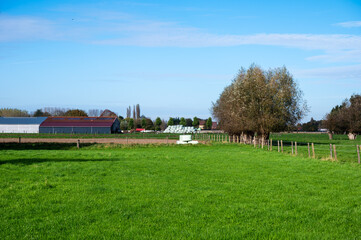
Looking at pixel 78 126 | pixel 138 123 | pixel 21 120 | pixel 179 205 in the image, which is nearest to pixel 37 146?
pixel 179 205

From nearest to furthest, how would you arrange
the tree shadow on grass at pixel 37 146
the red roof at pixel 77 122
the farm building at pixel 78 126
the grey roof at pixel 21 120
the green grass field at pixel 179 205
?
the green grass field at pixel 179 205, the tree shadow on grass at pixel 37 146, the farm building at pixel 78 126, the red roof at pixel 77 122, the grey roof at pixel 21 120

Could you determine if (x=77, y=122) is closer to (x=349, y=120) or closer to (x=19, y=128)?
(x=19, y=128)

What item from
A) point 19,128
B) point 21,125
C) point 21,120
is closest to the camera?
point 19,128

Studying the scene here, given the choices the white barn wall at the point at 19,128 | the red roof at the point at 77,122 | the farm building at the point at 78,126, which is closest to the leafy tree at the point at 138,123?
the red roof at the point at 77,122

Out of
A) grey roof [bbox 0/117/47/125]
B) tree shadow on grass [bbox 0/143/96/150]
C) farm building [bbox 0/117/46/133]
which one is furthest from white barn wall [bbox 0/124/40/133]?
tree shadow on grass [bbox 0/143/96/150]

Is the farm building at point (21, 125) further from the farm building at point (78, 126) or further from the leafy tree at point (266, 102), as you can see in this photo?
the leafy tree at point (266, 102)

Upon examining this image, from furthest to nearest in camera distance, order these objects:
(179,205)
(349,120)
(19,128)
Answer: (19,128)
(349,120)
(179,205)

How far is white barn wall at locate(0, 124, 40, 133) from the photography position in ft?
378

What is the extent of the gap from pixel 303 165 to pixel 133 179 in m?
12.0

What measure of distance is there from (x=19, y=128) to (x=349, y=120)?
94.1 meters

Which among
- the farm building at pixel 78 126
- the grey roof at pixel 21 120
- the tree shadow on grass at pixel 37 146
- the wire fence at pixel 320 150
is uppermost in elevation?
the grey roof at pixel 21 120

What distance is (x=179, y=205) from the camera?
461 inches

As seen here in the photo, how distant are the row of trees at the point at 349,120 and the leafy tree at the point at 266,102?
40035 mm

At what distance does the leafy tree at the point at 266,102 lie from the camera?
52.6 metres
